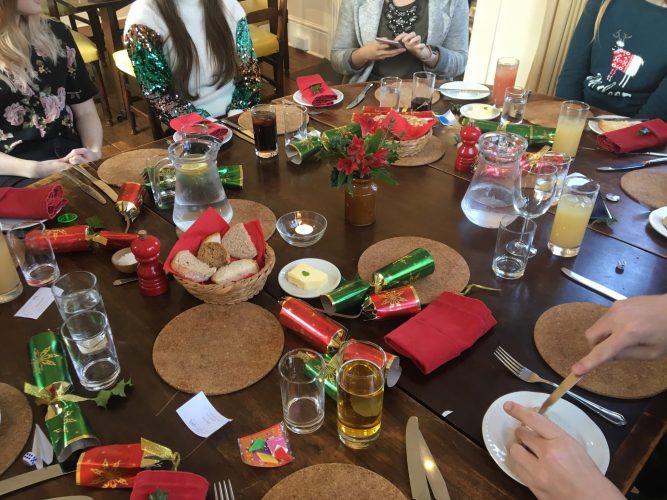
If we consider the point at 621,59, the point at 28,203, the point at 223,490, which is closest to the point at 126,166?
the point at 28,203

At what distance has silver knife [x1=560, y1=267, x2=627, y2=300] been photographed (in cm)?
109

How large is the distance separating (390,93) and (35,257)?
3.99 ft

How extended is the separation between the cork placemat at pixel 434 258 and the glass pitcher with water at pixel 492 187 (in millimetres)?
172

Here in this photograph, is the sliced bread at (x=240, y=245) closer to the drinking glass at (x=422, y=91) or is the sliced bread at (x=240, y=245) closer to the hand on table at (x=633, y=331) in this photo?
the hand on table at (x=633, y=331)

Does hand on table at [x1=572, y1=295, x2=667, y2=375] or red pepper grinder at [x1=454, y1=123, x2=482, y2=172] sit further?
red pepper grinder at [x1=454, y1=123, x2=482, y2=172]

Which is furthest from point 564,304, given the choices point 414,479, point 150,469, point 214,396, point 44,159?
point 44,159

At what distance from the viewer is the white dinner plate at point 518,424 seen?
2.56ft

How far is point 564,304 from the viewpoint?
3.53 ft

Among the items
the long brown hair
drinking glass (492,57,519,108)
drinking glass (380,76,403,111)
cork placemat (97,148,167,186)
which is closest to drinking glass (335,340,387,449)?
cork placemat (97,148,167,186)

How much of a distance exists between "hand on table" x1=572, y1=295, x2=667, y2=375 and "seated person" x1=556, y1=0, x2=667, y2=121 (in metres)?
1.49

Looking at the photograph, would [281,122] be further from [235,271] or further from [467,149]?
[235,271]

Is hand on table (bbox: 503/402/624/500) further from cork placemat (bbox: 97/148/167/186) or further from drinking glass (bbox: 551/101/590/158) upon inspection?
cork placemat (bbox: 97/148/167/186)

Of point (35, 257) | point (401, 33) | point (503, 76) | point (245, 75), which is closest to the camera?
point (35, 257)

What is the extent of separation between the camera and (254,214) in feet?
4.49
